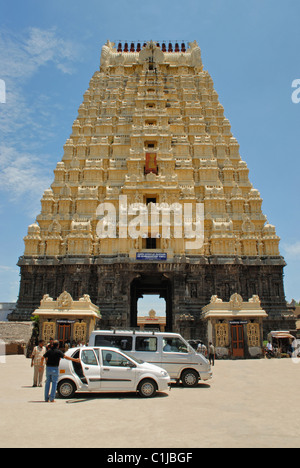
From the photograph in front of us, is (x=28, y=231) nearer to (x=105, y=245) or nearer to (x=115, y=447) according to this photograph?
(x=105, y=245)

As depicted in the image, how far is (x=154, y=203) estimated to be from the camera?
4316 centimetres

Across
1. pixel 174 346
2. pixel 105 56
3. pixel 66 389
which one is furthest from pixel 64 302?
pixel 105 56

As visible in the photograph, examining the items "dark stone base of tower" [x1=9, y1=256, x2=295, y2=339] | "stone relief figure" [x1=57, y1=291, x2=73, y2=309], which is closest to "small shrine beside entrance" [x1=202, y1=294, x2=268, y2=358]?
"dark stone base of tower" [x1=9, y1=256, x2=295, y2=339]

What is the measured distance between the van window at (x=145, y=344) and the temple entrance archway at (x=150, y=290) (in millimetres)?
27850

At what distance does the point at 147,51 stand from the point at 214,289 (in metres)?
39.8

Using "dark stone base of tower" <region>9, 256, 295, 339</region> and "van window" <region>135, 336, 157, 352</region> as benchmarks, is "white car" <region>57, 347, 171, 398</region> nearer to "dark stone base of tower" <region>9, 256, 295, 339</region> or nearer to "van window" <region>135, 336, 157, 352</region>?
"van window" <region>135, 336, 157, 352</region>

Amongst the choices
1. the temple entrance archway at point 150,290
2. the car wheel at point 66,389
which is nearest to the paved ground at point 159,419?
the car wheel at point 66,389

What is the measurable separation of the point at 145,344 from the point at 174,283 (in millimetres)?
22178

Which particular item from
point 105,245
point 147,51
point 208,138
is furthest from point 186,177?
point 147,51

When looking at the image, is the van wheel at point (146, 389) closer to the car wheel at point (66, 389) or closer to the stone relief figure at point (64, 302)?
the car wheel at point (66, 389)

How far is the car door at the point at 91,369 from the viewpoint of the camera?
13.1 m

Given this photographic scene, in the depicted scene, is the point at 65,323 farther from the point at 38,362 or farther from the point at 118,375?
the point at 118,375

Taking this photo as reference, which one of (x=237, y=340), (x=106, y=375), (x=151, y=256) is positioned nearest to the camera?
(x=106, y=375)

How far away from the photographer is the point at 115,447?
23.8ft
